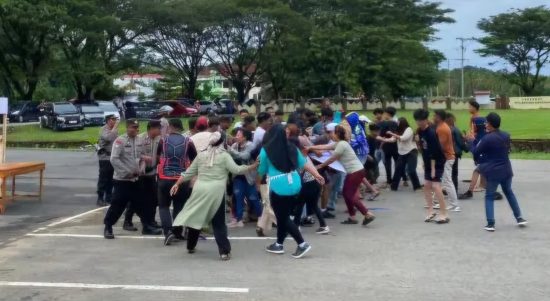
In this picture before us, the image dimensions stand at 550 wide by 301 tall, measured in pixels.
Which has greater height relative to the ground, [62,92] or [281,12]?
[281,12]

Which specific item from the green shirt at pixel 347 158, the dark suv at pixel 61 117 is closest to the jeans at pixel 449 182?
the green shirt at pixel 347 158

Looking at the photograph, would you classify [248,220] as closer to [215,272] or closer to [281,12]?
[215,272]

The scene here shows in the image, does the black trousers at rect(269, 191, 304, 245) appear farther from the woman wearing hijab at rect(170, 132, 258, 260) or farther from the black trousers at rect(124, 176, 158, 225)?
the black trousers at rect(124, 176, 158, 225)

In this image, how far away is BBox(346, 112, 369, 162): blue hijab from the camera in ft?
43.9

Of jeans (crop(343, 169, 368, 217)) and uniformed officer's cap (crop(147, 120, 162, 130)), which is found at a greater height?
uniformed officer's cap (crop(147, 120, 162, 130))

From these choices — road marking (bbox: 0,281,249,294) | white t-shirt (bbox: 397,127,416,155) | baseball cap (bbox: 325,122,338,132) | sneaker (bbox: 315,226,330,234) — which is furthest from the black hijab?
white t-shirt (bbox: 397,127,416,155)

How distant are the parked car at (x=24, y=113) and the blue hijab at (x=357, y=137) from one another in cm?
4137

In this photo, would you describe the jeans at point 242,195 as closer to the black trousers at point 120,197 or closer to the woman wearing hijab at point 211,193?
the black trousers at point 120,197

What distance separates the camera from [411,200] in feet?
46.0

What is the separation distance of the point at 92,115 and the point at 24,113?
10614 millimetres

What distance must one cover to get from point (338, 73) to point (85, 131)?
25920mm

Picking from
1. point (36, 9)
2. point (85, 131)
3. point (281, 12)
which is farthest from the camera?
point (281, 12)

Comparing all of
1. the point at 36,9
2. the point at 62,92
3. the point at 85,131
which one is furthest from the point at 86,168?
the point at 62,92

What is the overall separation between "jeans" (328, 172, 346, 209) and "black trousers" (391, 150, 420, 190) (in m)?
2.86
